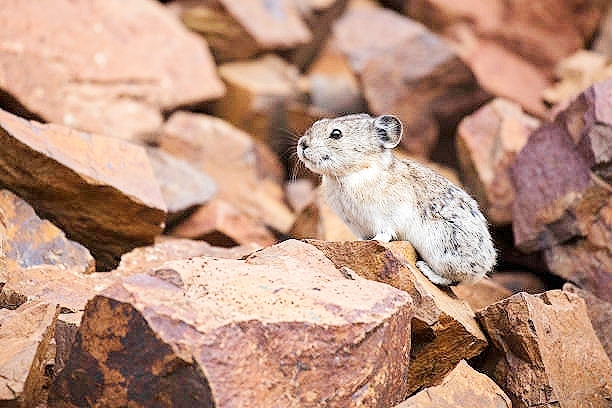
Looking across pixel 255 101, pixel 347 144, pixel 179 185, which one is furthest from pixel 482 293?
pixel 255 101

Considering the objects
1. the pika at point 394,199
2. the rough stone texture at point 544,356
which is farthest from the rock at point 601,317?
the pika at point 394,199

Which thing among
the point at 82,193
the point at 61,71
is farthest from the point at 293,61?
the point at 82,193

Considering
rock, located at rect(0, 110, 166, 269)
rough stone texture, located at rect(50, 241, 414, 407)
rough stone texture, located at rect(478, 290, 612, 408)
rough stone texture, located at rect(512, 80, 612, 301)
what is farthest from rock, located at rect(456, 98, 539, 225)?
rough stone texture, located at rect(50, 241, 414, 407)

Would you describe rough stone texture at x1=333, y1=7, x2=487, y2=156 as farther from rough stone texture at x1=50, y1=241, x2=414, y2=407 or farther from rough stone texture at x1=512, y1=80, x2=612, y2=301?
rough stone texture at x1=50, y1=241, x2=414, y2=407

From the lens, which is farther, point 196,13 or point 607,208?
point 196,13

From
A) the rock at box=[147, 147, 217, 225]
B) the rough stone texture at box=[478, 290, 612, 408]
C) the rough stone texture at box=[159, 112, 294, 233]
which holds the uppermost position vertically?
the rough stone texture at box=[478, 290, 612, 408]

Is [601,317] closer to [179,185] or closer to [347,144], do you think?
[347,144]

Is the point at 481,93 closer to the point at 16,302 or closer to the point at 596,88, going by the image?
the point at 596,88
